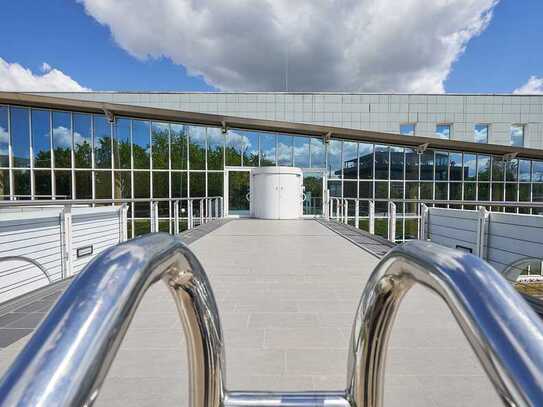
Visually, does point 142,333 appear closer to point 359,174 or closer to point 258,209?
point 258,209

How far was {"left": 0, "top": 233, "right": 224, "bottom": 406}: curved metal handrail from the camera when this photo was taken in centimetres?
48

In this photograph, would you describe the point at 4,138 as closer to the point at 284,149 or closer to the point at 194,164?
the point at 194,164

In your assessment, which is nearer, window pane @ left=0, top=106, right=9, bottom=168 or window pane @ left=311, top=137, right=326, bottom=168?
A: window pane @ left=0, top=106, right=9, bottom=168

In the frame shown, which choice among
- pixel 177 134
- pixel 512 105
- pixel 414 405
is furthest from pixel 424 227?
pixel 512 105

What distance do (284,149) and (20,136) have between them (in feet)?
45.0

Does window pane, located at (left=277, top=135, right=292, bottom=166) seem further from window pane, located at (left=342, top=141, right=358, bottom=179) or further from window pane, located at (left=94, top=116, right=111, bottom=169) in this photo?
window pane, located at (left=94, top=116, right=111, bottom=169)

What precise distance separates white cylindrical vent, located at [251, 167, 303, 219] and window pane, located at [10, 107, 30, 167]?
473 inches

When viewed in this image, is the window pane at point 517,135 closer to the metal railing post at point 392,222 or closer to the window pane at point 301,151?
the window pane at point 301,151

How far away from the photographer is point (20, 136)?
53.8ft

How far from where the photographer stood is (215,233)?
9875 mm

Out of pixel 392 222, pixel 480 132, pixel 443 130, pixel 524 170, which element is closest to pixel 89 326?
pixel 392 222

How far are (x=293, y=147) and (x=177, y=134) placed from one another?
6.37 metres

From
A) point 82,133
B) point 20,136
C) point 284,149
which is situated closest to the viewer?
point 20,136

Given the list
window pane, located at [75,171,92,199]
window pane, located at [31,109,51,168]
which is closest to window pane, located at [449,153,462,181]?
window pane, located at [75,171,92,199]
